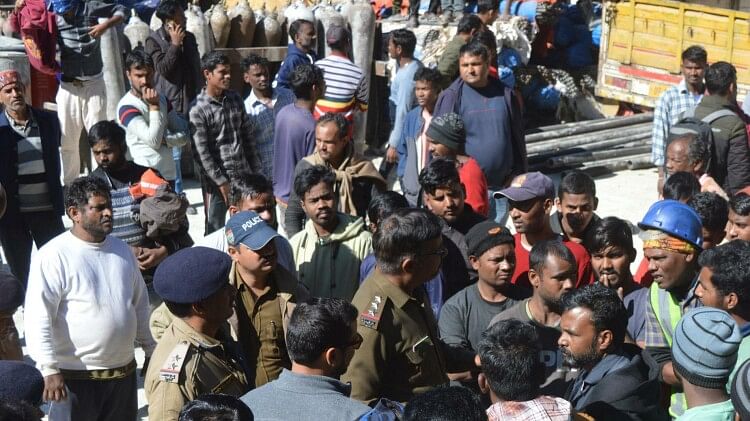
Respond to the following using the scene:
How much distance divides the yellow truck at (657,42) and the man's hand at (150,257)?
913cm

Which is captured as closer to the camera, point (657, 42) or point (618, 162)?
point (618, 162)

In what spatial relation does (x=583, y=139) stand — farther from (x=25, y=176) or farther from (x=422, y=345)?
(x=422, y=345)

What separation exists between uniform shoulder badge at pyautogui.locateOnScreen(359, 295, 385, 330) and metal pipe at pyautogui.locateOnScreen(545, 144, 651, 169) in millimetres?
7805

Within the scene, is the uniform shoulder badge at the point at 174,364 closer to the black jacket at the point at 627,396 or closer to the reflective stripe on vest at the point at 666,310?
the black jacket at the point at 627,396

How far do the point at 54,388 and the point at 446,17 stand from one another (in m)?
10.5

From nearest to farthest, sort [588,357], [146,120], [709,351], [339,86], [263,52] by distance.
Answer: [709,351], [588,357], [146,120], [339,86], [263,52]

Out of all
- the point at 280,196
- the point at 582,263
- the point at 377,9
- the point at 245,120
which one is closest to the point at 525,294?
the point at 582,263

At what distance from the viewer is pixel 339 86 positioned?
9.34m

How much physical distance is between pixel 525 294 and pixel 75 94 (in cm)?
614

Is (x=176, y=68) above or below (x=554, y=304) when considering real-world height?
above

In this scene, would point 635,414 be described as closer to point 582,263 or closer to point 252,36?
point 582,263

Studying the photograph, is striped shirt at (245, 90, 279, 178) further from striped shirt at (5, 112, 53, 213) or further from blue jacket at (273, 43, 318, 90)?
striped shirt at (5, 112, 53, 213)

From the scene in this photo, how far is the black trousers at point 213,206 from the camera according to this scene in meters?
7.93

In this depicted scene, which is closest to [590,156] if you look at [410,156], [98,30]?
[410,156]
